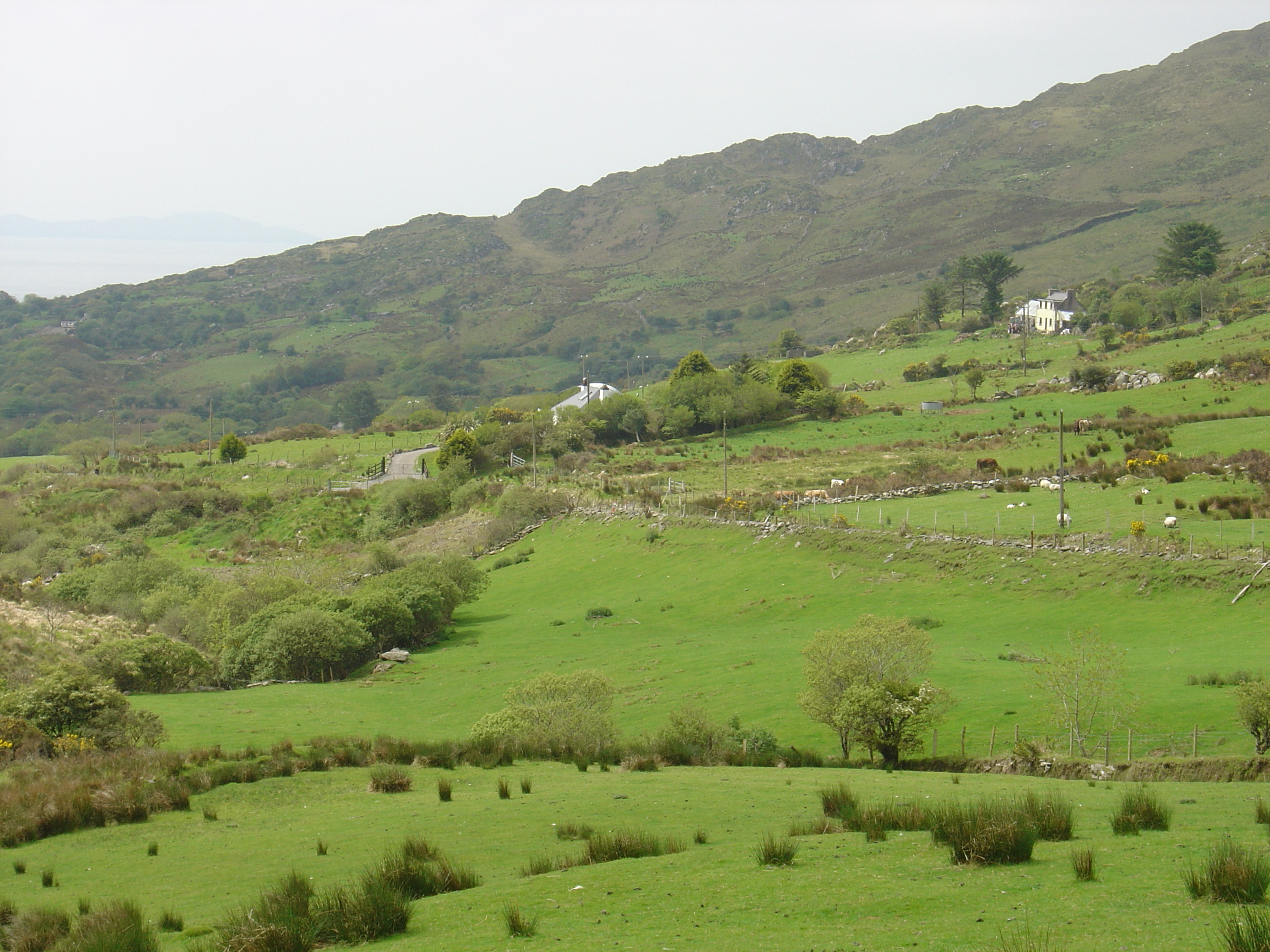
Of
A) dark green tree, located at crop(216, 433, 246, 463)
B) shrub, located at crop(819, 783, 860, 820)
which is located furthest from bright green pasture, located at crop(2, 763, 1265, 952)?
dark green tree, located at crop(216, 433, 246, 463)

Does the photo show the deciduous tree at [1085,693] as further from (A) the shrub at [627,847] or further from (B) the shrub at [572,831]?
(A) the shrub at [627,847]

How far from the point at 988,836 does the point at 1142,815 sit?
117 inches

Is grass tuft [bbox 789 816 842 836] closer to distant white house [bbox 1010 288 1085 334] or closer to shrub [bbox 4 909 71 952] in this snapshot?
shrub [bbox 4 909 71 952]

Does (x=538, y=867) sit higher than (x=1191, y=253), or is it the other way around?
(x=1191, y=253)

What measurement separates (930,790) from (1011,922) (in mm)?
8526

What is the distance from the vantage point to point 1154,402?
7006 cm

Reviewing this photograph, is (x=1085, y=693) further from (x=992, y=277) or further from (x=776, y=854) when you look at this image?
(x=992, y=277)

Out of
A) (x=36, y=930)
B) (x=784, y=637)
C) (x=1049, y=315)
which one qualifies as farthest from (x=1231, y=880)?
(x=1049, y=315)

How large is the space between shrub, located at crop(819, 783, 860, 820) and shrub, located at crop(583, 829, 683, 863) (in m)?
2.25

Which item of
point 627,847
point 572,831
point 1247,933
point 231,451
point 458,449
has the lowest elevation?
point 572,831

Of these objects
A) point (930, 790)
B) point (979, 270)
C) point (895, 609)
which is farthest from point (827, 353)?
point (930, 790)

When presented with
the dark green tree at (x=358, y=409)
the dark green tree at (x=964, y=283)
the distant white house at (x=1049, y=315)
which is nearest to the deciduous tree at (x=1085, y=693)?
the distant white house at (x=1049, y=315)

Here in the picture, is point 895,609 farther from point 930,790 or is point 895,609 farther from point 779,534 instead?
point 930,790

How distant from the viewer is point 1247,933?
6.85 m
